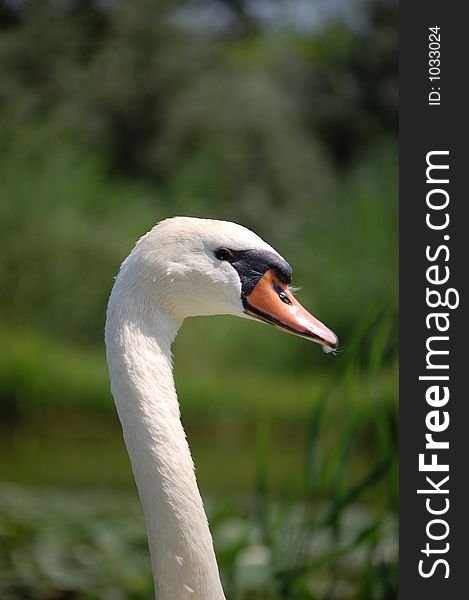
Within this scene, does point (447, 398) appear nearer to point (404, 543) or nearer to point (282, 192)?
point (404, 543)

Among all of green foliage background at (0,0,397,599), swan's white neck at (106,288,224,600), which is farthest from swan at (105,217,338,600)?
green foliage background at (0,0,397,599)

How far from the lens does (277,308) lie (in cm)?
146

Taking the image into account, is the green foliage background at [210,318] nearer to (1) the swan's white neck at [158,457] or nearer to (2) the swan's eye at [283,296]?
(2) the swan's eye at [283,296]

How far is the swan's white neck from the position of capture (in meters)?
1.36

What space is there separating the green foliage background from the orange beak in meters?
0.65

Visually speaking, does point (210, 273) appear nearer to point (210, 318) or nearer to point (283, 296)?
point (283, 296)

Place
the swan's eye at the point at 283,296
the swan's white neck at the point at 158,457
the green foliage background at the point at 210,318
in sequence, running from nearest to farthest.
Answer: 1. the swan's white neck at the point at 158,457
2. the swan's eye at the point at 283,296
3. the green foliage background at the point at 210,318

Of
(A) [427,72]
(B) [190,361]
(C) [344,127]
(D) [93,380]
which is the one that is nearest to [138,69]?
(C) [344,127]

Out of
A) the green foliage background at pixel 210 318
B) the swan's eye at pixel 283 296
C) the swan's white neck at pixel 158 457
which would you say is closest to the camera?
the swan's white neck at pixel 158 457

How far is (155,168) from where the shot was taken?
13680 mm

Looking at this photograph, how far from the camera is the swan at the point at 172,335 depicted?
1.36 m

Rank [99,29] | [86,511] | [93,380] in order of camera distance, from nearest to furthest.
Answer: [86,511], [93,380], [99,29]

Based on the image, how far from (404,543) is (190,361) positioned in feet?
23.0

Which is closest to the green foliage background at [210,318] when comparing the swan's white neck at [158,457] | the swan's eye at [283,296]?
the swan's eye at [283,296]
